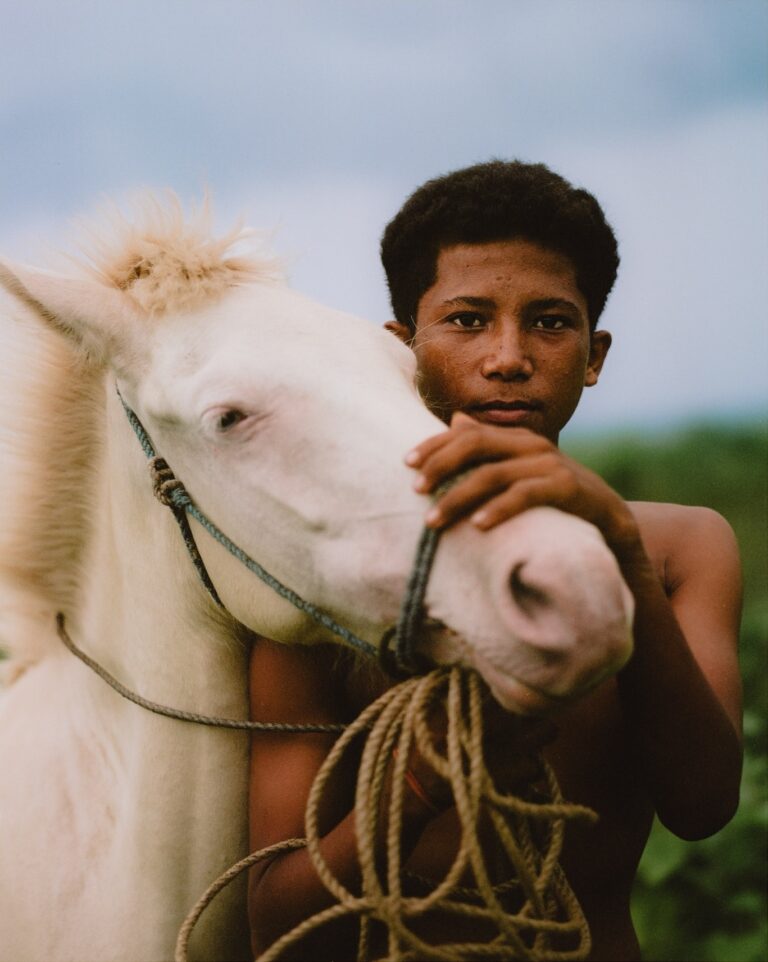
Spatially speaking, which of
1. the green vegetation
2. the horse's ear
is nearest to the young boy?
→ the horse's ear

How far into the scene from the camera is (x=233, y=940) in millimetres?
1860

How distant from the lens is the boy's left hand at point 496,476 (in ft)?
4.13

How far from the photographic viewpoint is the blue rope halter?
1.33m

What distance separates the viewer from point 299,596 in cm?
154

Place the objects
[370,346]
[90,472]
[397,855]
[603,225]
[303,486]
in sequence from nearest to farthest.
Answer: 1. [397,855]
2. [303,486]
3. [370,346]
4. [90,472]
5. [603,225]

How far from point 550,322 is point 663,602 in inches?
32.3

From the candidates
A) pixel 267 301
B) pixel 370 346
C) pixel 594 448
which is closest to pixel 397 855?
pixel 370 346

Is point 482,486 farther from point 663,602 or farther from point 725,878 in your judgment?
point 725,878

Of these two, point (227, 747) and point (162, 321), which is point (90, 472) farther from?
point (227, 747)

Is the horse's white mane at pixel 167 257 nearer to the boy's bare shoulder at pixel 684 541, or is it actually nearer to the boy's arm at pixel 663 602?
the boy's arm at pixel 663 602

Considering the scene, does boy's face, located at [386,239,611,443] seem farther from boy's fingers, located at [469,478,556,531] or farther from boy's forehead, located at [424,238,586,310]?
boy's fingers, located at [469,478,556,531]

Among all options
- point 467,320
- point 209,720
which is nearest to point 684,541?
point 467,320

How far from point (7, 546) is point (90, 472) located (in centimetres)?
25

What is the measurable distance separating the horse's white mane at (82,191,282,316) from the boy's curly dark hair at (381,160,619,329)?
0.50 m
